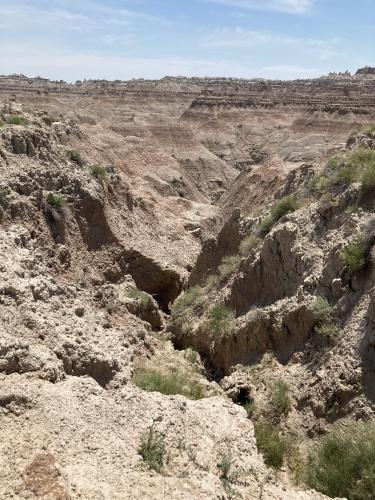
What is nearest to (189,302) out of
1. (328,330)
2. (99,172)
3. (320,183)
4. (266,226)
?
(266,226)

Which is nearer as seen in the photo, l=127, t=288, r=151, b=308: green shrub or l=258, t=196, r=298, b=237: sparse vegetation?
l=258, t=196, r=298, b=237: sparse vegetation

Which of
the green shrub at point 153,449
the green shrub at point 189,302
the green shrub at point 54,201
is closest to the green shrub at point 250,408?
the green shrub at point 153,449

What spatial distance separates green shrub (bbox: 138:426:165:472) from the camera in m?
6.07

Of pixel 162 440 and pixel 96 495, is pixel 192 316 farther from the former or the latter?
pixel 96 495

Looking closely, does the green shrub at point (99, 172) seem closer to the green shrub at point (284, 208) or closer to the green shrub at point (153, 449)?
the green shrub at point (284, 208)

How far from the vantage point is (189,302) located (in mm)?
13984

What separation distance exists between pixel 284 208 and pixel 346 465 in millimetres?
7691

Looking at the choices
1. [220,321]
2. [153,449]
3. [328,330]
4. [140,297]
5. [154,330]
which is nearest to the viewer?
[153,449]

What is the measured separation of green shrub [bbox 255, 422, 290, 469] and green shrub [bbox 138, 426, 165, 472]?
178 cm

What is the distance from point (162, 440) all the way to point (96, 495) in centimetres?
124

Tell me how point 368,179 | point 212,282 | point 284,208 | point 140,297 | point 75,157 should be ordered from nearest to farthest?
point 368,179
point 284,208
point 212,282
point 140,297
point 75,157

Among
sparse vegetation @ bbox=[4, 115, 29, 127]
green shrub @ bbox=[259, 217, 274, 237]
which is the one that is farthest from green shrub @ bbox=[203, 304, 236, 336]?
sparse vegetation @ bbox=[4, 115, 29, 127]

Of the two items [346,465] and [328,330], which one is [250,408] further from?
[346,465]

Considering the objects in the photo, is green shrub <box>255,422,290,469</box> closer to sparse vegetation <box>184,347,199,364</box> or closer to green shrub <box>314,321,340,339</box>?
green shrub <box>314,321,340,339</box>
